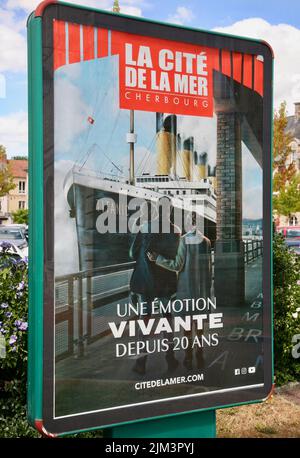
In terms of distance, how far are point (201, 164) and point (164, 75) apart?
574 mm

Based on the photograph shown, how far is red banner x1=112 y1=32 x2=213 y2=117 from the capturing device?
3.37 meters

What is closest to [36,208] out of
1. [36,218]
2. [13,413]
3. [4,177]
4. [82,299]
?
[36,218]

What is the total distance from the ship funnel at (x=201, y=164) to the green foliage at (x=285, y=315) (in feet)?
9.49

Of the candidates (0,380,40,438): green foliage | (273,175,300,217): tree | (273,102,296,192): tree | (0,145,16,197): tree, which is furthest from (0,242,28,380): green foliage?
(273,175,300,217): tree

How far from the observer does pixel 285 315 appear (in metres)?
6.20

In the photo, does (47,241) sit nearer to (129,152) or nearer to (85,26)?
(129,152)

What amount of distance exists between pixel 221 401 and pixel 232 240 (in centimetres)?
102

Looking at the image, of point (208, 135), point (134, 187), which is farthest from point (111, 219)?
point (208, 135)

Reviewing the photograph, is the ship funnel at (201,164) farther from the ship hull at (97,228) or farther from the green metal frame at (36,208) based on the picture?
the green metal frame at (36,208)

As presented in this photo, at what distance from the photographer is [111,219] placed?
3.33m

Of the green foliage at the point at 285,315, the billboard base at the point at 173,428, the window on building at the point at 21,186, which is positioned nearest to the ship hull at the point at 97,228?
the billboard base at the point at 173,428

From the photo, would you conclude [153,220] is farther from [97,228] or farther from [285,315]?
[285,315]

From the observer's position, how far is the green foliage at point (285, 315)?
6.11m

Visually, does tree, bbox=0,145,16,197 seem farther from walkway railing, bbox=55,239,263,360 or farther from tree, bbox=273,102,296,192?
walkway railing, bbox=55,239,263,360
